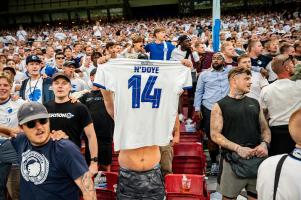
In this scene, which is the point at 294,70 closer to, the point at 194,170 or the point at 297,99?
the point at 297,99

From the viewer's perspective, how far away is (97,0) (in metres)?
30.4

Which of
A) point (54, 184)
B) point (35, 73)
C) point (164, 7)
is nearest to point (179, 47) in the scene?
point (35, 73)

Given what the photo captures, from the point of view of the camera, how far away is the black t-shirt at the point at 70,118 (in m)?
3.98

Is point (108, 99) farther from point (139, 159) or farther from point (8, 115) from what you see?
point (8, 115)

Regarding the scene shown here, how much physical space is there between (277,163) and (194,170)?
114 inches

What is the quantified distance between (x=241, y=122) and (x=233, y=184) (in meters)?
0.60

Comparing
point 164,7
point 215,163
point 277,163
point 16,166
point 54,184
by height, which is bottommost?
A: point 215,163

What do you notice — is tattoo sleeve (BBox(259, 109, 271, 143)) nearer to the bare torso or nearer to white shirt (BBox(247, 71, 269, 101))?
the bare torso

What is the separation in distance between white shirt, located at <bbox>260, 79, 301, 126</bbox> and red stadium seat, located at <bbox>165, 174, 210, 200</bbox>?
0.95 meters

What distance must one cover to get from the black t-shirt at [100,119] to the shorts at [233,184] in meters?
1.87

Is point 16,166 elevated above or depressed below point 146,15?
below

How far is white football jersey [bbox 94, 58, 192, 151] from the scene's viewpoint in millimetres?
3143

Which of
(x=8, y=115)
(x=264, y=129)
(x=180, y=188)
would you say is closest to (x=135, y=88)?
(x=180, y=188)

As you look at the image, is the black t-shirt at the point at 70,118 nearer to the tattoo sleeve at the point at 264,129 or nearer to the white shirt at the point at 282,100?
the tattoo sleeve at the point at 264,129
